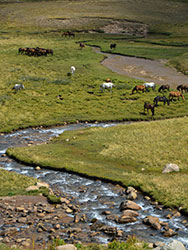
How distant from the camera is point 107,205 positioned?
19.5 meters

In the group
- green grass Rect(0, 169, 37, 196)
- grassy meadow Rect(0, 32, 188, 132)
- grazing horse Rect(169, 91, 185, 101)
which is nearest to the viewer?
green grass Rect(0, 169, 37, 196)

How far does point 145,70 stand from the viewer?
203 ft

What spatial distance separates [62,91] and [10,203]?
29955 mm

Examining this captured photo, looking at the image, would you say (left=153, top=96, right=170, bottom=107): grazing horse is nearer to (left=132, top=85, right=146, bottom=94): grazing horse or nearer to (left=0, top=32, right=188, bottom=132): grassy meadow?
(left=0, top=32, right=188, bottom=132): grassy meadow

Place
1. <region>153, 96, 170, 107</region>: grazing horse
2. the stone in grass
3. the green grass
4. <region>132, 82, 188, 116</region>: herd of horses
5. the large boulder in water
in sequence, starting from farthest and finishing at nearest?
<region>153, 96, 170, 107</region>: grazing horse, <region>132, 82, 188, 116</region>: herd of horses, the stone in grass, the green grass, the large boulder in water

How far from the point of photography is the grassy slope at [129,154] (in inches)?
859

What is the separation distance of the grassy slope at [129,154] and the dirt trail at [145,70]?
22.2 metres

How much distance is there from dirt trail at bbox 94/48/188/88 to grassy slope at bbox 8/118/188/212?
873 inches

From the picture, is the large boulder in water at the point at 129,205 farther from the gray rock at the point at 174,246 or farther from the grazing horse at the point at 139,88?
the grazing horse at the point at 139,88

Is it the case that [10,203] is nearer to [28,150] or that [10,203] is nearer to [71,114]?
[28,150]

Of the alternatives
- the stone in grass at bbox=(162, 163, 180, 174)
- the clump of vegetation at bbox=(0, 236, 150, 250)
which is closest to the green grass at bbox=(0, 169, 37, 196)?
the clump of vegetation at bbox=(0, 236, 150, 250)

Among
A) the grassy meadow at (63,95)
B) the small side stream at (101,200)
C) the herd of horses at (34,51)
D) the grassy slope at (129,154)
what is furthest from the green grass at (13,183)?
the herd of horses at (34,51)

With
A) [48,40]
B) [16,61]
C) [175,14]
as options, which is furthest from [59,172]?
[175,14]

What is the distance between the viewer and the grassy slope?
71.6 ft
